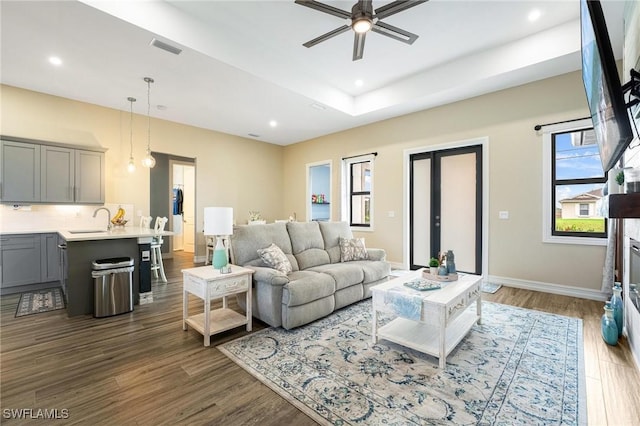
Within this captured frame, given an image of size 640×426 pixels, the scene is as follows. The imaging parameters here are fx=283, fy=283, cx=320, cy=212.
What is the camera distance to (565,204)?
4105 mm

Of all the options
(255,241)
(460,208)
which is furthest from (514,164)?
(255,241)

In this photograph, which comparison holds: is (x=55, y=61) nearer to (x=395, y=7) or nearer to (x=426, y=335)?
(x=395, y=7)

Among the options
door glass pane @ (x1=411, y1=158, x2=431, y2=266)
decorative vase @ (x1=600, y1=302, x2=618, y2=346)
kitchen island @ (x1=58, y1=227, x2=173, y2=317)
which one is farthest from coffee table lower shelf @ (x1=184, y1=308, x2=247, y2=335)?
door glass pane @ (x1=411, y1=158, x2=431, y2=266)

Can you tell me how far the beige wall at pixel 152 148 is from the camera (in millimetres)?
4570

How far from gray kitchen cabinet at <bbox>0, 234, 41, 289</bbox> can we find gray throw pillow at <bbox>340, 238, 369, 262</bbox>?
462cm

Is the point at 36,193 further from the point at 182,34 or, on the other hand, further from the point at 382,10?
the point at 382,10

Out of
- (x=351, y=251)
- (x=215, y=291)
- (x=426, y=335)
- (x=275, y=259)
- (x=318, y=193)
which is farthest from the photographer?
(x=318, y=193)

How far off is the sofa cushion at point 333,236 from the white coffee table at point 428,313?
1.39 metres

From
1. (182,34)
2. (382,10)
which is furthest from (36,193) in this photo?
(382,10)

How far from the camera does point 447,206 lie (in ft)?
17.4

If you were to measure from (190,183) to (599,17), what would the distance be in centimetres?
919

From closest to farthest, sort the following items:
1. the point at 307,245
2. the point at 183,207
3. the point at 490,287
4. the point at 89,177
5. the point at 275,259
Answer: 1. the point at 275,259
2. the point at 307,245
3. the point at 490,287
4. the point at 89,177
5. the point at 183,207

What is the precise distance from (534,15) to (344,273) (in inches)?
149

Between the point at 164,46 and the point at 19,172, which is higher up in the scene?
the point at 164,46
